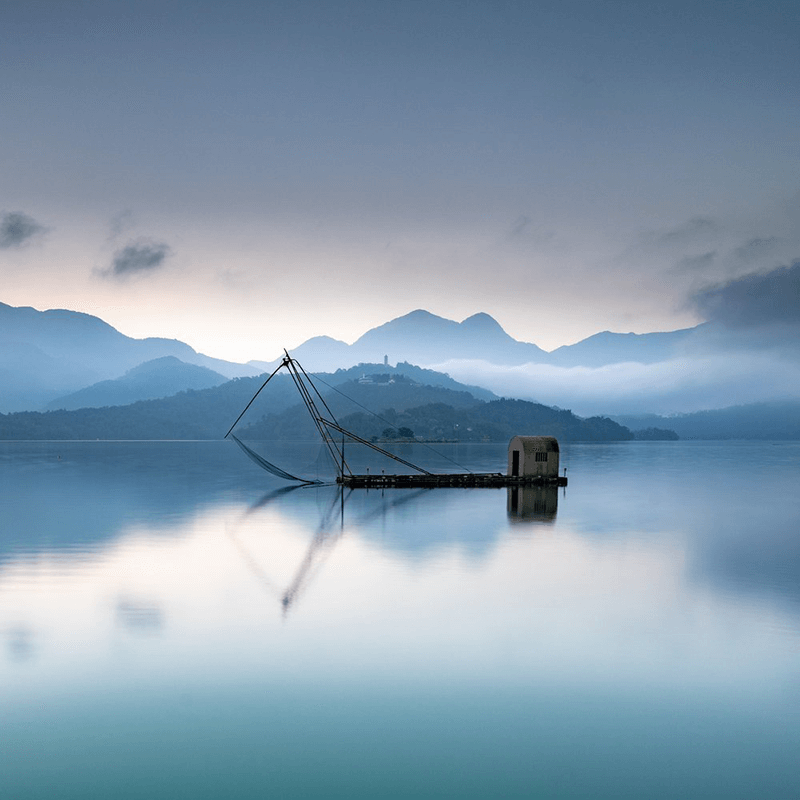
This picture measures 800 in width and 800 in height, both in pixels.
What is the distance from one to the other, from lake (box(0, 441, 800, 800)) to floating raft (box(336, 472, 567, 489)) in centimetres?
3541

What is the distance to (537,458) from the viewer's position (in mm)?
77812

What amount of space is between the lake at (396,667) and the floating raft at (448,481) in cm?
3541

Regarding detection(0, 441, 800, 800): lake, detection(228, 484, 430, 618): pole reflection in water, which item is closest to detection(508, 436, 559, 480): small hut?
detection(228, 484, 430, 618): pole reflection in water

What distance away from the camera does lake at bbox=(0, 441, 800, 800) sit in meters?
12.4

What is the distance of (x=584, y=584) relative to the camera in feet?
91.9

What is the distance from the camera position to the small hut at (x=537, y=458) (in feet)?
254

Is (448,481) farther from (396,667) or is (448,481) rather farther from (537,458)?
(396,667)

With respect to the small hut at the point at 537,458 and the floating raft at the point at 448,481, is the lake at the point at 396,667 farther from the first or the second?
the small hut at the point at 537,458

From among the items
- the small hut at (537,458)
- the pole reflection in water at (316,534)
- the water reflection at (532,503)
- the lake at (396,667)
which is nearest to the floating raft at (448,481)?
the small hut at (537,458)

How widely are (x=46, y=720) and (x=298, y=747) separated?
499 centimetres

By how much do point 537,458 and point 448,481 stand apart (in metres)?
9.46

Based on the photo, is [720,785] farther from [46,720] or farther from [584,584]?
[584,584]

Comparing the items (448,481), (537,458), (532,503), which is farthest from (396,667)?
(537,458)

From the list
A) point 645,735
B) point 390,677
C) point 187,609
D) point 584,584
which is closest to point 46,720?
point 390,677
